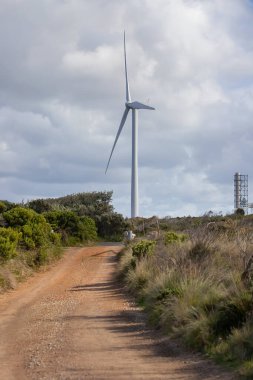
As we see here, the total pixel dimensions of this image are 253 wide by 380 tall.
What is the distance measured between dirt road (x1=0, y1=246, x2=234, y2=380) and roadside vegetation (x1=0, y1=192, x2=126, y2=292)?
352cm

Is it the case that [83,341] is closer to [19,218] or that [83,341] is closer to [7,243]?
[7,243]

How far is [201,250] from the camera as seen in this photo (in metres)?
19.7

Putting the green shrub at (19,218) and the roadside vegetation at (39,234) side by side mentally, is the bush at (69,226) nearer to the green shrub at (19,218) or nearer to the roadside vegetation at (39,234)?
the roadside vegetation at (39,234)

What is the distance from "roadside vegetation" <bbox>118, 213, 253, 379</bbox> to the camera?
10.4 m

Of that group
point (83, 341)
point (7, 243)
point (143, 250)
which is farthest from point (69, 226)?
point (83, 341)

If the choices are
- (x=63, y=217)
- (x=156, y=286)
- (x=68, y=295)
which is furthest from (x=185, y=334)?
(x=63, y=217)

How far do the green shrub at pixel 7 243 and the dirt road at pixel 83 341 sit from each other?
296 cm

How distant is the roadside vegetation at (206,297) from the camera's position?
10398mm

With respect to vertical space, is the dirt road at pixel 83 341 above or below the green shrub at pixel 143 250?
below

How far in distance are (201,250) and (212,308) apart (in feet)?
24.7

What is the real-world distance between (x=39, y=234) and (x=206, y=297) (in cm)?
2107

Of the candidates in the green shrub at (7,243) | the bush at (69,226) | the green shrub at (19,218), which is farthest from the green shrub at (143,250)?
the bush at (69,226)

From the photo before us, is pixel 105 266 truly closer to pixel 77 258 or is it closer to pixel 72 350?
pixel 77 258

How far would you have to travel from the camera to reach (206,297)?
12.8 m
